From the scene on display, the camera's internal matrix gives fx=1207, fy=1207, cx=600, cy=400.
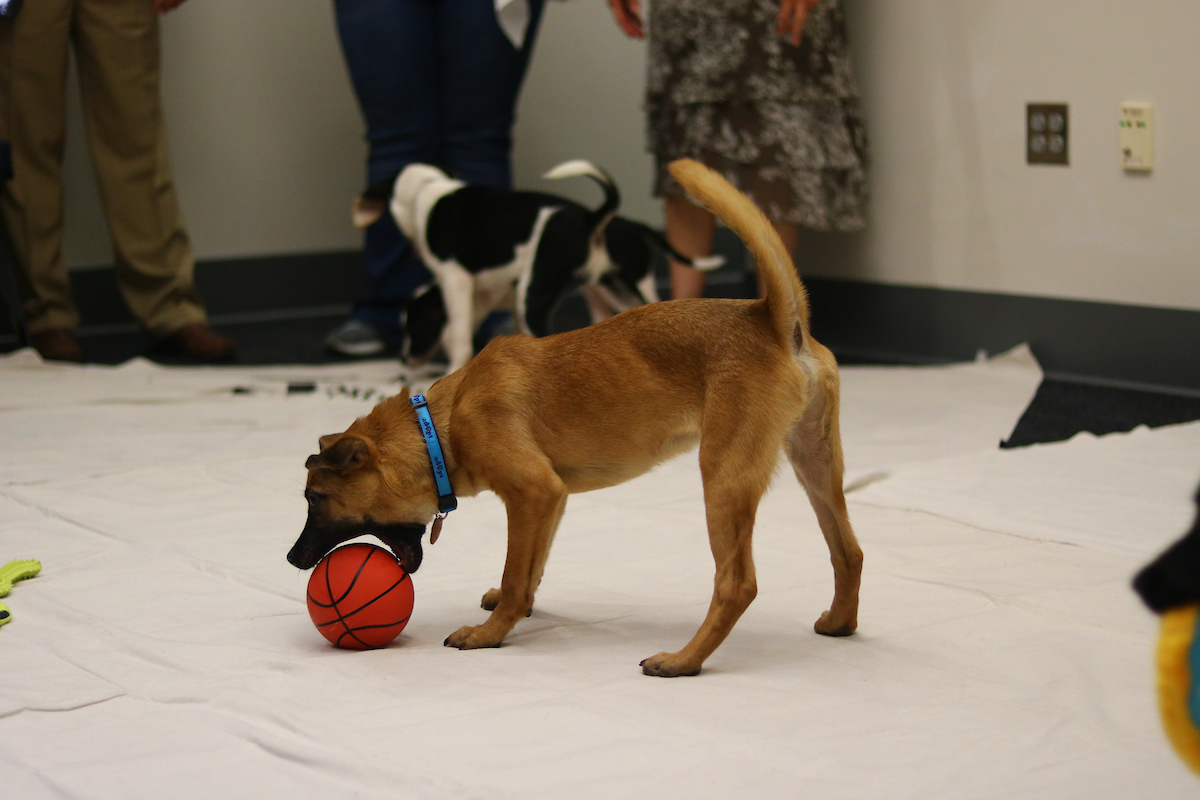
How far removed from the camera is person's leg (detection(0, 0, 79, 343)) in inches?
163

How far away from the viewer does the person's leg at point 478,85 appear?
4.28 metres

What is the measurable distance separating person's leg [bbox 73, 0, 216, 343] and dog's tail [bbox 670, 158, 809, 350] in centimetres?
322

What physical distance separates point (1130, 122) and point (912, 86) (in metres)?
0.86

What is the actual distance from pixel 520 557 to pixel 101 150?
3345 millimetres

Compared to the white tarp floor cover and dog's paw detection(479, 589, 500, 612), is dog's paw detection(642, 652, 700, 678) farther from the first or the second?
dog's paw detection(479, 589, 500, 612)

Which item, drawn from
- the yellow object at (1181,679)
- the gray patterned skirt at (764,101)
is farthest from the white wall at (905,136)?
the yellow object at (1181,679)

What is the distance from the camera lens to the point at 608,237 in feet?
12.8

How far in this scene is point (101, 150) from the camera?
4461 mm

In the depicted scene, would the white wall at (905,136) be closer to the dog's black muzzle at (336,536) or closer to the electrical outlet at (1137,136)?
the electrical outlet at (1137,136)

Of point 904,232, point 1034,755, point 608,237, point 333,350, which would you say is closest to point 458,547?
point 1034,755

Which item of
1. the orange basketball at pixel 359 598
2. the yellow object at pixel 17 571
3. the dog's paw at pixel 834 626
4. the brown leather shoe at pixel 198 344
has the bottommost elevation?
the brown leather shoe at pixel 198 344

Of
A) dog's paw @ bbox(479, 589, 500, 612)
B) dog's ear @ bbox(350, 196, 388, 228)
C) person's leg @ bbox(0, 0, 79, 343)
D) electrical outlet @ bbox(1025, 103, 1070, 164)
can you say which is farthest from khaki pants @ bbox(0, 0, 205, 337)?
electrical outlet @ bbox(1025, 103, 1070, 164)

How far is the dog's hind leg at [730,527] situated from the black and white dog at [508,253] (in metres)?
2.09

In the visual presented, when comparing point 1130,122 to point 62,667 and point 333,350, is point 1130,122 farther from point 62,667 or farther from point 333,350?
point 62,667
